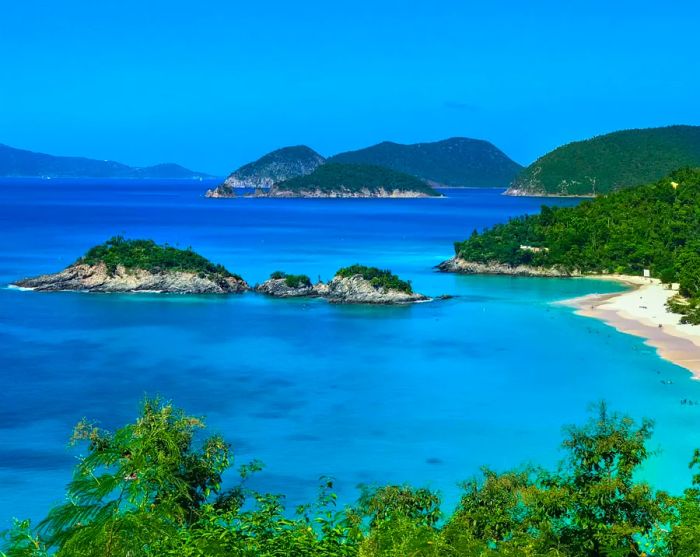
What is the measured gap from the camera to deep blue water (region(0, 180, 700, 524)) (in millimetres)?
23109

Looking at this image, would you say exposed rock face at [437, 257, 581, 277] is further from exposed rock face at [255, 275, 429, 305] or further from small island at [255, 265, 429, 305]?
exposed rock face at [255, 275, 429, 305]

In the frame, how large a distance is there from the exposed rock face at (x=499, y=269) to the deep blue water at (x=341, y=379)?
1.75 m

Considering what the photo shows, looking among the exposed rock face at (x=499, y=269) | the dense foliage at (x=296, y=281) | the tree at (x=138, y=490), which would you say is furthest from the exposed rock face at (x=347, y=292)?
the tree at (x=138, y=490)

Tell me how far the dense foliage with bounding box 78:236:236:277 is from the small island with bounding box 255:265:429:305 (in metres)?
4.02

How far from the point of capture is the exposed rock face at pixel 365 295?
4678cm

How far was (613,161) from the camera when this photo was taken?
179750 millimetres

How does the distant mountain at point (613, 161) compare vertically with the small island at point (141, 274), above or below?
above

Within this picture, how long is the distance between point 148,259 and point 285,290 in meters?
7.90

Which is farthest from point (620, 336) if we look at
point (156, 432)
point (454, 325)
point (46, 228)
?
point (46, 228)

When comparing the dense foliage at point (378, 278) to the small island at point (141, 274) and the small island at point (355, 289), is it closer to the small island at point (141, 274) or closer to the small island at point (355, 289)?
the small island at point (355, 289)

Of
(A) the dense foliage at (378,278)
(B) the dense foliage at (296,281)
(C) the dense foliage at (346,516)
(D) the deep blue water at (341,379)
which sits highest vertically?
(C) the dense foliage at (346,516)

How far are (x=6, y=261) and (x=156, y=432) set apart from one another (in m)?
56.4

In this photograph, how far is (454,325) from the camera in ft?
137

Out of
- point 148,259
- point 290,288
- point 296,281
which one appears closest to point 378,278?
point 296,281
